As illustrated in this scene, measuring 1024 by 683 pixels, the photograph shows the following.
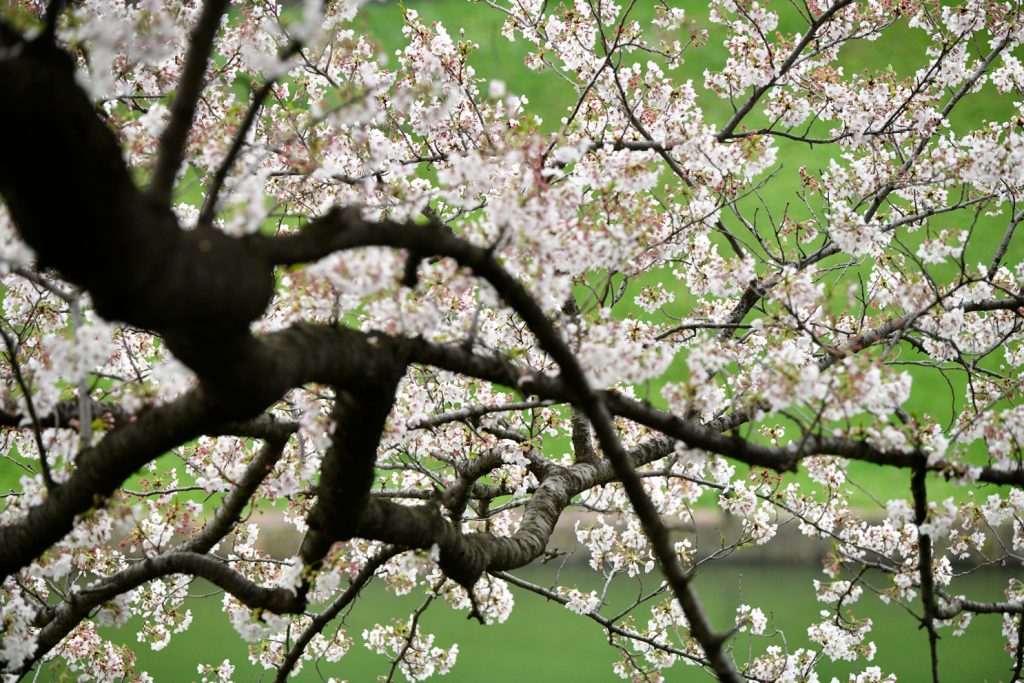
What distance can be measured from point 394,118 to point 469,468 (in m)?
1.33

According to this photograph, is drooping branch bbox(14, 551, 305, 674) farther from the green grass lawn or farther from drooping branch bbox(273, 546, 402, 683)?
the green grass lawn

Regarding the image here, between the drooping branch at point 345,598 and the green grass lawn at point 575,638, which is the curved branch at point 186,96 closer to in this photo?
the drooping branch at point 345,598

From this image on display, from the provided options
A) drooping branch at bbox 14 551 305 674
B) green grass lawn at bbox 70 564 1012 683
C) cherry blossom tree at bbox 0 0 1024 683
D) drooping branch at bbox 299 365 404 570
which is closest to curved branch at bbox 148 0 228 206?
cherry blossom tree at bbox 0 0 1024 683

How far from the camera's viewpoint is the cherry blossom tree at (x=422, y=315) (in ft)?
3.23

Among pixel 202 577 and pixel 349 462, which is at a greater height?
pixel 349 462

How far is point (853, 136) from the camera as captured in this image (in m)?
2.87

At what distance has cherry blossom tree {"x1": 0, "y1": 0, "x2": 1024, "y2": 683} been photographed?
0.98 m

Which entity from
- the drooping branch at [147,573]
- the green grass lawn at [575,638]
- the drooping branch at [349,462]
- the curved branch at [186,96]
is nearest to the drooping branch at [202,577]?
the drooping branch at [147,573]

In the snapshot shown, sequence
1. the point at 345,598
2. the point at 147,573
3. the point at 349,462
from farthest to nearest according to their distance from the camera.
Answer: the point at 345,598 → the point at 147,573 → the point at 349,462

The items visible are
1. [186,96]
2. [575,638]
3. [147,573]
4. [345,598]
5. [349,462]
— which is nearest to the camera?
[186,96]

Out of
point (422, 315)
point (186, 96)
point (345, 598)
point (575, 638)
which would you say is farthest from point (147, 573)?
point (575, 638)

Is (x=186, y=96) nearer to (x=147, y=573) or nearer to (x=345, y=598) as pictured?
(x=147, y=573)

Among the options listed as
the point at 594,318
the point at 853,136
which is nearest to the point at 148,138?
the point at 594,318

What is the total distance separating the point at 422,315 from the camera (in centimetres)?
149
